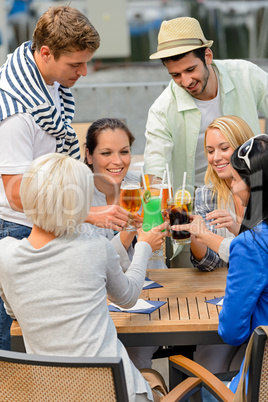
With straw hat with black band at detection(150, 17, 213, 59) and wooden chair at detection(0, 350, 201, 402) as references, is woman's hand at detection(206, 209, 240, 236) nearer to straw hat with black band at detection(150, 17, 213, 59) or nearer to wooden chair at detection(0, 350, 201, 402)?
straw hat with black band at detection(150, 17, 213, 59)

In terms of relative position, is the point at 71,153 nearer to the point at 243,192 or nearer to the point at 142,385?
the point at 243,192

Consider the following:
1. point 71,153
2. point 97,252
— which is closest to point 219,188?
point 71,153

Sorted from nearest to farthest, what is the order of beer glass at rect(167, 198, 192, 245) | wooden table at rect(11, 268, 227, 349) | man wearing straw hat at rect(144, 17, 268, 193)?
1. wooden table at rect(11, 268, 227, 349)
2. beer glass at rect(167, 198, 192, 245)
3. man wearing straw hat at rect(144, 17, 268, 193)

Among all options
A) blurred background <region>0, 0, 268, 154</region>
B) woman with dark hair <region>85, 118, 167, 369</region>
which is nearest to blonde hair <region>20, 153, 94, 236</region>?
woman with dark hair <region>85, 118, 167, 369</region>

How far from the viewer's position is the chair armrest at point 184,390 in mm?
1616

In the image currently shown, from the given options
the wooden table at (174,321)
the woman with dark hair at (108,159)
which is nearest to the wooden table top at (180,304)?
the wooden table at (174,321)

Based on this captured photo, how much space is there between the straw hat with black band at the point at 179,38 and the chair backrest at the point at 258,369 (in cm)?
175

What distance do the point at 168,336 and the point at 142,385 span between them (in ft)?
0.89

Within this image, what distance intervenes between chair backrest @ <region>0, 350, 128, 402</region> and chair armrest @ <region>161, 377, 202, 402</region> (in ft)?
1.11

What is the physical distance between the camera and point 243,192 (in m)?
1.75

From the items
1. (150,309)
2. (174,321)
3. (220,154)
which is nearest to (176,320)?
(174,321)

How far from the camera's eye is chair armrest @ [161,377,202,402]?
1616 millimetres

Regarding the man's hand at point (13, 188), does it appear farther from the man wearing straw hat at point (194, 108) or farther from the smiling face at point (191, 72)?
the smiling face at point (191, 72)

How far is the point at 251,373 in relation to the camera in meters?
1.43
